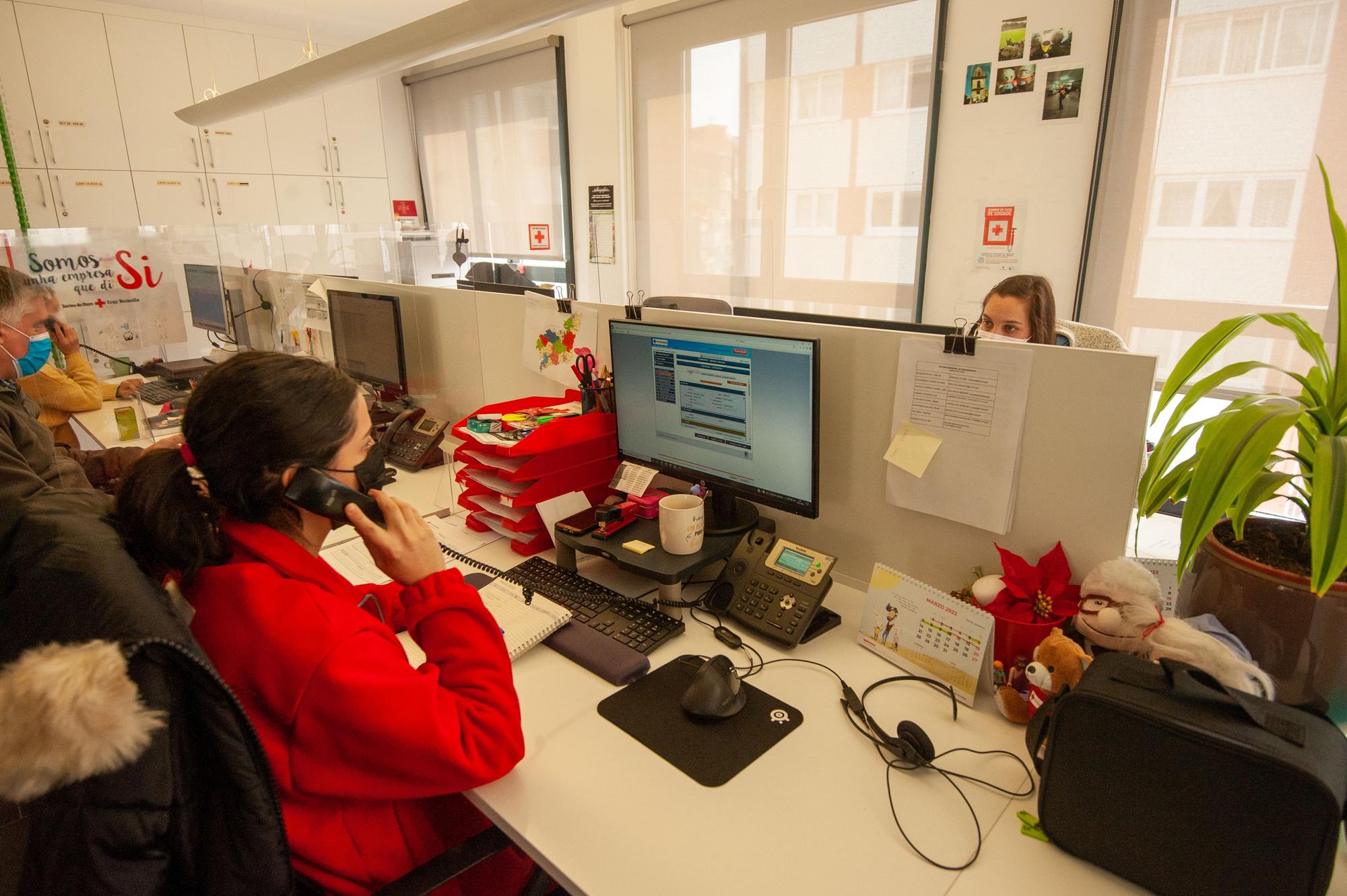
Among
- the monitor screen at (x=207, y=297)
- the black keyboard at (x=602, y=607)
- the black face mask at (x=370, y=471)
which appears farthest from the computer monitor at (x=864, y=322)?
the monitor screen at (x=207, y=297)

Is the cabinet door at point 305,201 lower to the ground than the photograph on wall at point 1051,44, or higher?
lower

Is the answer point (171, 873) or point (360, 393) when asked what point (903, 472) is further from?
point (171, 873)

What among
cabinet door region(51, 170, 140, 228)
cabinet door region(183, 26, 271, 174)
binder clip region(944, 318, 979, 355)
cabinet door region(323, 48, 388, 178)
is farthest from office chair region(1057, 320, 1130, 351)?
cabinet door region(323, 48, 388, 178)

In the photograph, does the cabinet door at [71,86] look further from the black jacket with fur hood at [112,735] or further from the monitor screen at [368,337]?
the black jacket with fur hood at [112,735]

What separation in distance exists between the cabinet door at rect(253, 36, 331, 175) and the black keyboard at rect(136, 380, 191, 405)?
248 centimetres

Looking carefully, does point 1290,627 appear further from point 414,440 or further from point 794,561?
point 414,440

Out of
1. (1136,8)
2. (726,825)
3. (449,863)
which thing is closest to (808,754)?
(726,825)

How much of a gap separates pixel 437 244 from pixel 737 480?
352cm

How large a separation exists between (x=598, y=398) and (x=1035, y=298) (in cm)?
146

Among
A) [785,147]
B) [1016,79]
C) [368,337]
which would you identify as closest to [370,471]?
[368,337]

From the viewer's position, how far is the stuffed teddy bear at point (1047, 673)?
3.11ft

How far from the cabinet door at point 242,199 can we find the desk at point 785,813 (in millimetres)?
4836

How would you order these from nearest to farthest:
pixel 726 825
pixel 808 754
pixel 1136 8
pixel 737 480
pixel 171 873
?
pixel 171 873 < pixel 726 825 < pixel 808 754 < pixel 737 480 < pixel 1136 8

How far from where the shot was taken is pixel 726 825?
848 mm
